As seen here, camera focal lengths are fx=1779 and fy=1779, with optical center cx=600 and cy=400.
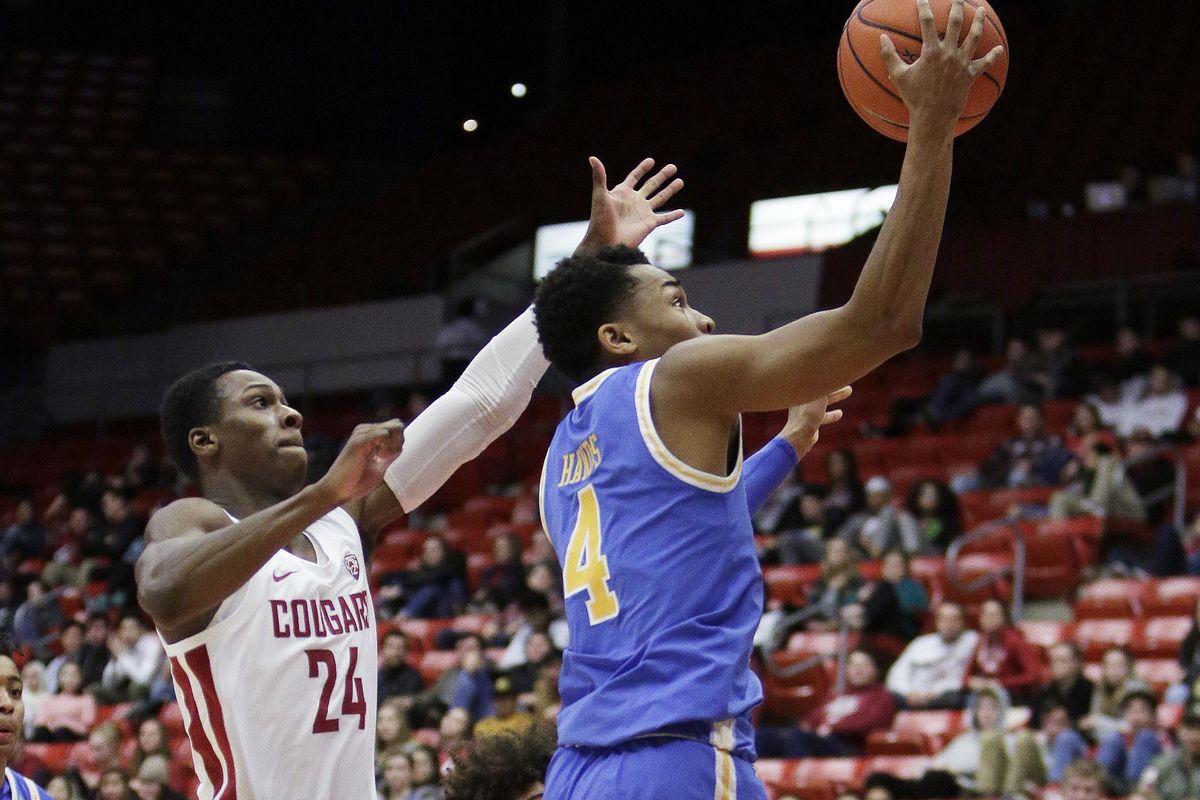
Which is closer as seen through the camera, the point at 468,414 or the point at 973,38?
the point at 973,38

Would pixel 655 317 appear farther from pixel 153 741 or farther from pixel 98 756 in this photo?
pixel 98 756

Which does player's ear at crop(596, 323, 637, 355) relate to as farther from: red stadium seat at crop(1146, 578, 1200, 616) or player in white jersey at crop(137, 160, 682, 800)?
red stadium seat at crop(1146, 578, 1200, 616)

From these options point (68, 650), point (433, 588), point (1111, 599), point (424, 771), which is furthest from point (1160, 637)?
point (68, 650)

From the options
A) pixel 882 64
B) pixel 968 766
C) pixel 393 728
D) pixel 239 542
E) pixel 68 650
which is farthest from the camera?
pixel 68 650

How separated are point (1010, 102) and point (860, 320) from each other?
645 inches

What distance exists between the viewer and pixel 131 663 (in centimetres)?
1305

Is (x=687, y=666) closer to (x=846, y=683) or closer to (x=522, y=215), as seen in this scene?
(x=846, y=683)

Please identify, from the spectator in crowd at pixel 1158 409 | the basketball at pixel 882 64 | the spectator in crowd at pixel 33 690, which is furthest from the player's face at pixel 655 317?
A: the spectator in crowd at pixel 33 690

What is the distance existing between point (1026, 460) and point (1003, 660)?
284 centimetres

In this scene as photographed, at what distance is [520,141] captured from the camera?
74.7ft

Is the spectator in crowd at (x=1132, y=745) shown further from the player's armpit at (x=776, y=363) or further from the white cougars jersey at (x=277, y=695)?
the player's armpit at (x=776, y=363)

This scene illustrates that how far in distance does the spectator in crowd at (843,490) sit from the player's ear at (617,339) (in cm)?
888

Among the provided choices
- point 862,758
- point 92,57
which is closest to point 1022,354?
point 862,758

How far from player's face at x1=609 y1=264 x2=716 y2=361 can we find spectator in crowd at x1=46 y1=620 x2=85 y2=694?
437 inches
